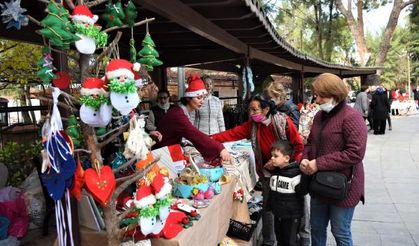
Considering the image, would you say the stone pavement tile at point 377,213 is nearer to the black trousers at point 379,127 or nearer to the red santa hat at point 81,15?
the red santa hat at point 81,15

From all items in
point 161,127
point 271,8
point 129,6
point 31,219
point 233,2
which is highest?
point 271,8

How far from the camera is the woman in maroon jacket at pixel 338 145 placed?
275 centimetres

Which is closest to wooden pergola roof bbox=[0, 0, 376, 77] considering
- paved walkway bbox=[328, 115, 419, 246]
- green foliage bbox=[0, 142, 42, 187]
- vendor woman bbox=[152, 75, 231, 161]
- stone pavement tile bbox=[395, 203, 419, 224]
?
vendor woman bbox=[152, 75, 231, 161]

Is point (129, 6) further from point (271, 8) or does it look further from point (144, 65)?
point (271, 8)

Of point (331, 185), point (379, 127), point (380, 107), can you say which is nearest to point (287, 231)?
point (331, 185)

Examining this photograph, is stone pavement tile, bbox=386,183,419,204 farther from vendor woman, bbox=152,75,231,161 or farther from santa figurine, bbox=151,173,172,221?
santa figurine, bbox=151,173,172,221

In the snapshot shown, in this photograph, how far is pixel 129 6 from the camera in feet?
6.42

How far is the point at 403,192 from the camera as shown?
598cm

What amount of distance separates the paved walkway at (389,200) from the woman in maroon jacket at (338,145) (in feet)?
4.53

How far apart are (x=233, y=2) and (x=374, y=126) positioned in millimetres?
11359

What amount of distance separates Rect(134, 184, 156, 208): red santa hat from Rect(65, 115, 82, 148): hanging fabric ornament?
383 millimetres

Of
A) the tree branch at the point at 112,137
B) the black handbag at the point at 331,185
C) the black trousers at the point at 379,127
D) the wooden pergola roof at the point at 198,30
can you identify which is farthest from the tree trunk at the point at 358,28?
the tree branch at the point at 112,137

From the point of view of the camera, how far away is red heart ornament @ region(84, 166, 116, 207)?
171cm

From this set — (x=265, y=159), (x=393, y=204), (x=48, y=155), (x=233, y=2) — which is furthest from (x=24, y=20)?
(x=393, y=204)
